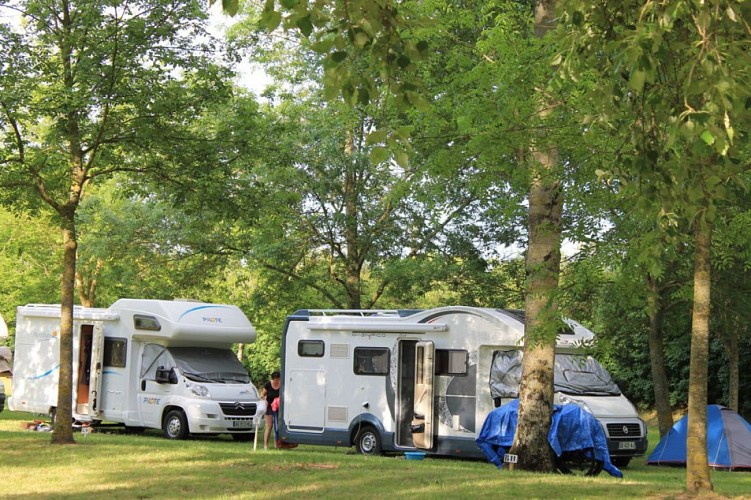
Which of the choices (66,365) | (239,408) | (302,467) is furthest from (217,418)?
(302,467)

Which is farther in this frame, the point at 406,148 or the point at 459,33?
the point at 459,33

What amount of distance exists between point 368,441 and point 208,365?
4.37 meters

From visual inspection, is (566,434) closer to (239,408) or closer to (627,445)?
(627,445)

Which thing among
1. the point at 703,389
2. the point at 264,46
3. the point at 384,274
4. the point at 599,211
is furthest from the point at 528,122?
the point at 264,46

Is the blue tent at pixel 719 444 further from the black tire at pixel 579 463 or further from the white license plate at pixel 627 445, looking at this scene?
the black tire at pixel 579 463

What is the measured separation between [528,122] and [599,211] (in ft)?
5.21

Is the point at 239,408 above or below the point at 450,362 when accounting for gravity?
below

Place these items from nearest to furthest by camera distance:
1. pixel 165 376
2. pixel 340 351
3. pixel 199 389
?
pixel 340 351, pixel 199 389, pixel 165 376

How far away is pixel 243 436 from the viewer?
21484 millimetres

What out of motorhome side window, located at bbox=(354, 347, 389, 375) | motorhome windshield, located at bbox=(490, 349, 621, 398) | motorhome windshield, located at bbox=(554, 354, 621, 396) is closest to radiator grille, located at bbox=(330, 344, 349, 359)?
motorhome side window, located at bbox=(354, 347, 389, 375)

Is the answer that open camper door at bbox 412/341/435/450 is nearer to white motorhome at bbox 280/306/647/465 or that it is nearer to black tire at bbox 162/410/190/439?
white motorhome at bbox 280/306/647/465

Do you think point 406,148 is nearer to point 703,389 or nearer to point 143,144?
point 703,389

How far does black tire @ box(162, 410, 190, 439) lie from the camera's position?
20.1 metres

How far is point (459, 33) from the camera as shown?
14.7 metres
